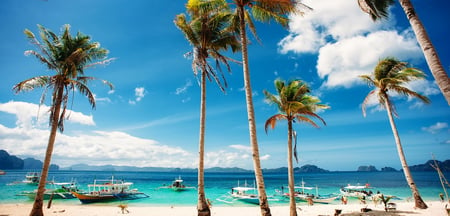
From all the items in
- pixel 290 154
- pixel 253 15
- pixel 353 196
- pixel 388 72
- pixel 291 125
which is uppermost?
pixel 253 15

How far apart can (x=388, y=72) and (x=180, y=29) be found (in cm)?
1460

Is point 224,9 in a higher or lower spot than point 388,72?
higher

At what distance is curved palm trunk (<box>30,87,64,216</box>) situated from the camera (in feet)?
32.3

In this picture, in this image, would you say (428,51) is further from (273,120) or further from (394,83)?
(394,83)

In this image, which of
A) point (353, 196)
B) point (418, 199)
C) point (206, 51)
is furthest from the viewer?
point (353, 196)

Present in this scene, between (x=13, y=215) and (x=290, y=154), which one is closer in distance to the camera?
(x=290, y=154)

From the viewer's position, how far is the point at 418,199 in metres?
14.1

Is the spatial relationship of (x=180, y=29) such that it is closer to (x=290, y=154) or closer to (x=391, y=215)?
(x=290, y=154)

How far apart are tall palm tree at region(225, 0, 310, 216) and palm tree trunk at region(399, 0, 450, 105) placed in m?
4.65

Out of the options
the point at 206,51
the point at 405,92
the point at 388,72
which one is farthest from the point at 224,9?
the point at 405,92

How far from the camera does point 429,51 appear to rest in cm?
468

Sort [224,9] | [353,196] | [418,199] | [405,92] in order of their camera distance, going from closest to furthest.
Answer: [224,9]
[418,199]
[405,92]
[353,196]

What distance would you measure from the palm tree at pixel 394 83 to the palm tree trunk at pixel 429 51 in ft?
37.8

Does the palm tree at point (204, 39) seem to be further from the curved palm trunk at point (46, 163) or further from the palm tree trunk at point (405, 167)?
the palm tree trunk at point (405, 167)
